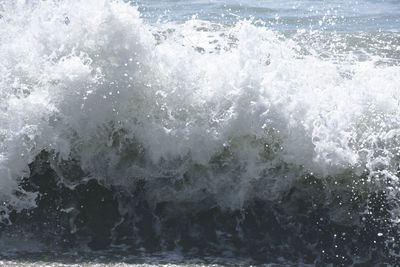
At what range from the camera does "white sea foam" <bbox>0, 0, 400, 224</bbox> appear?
4.12 meters

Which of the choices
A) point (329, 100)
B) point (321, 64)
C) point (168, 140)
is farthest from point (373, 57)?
point (168, 140)

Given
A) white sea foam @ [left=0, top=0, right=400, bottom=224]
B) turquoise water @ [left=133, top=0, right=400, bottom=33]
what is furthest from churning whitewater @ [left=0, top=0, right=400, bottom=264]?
turquoise water @ [left=133, top=0, right=400, bottom=33]

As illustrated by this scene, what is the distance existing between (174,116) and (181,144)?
0.21m

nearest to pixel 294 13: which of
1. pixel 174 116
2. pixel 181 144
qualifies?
pixel 174 116

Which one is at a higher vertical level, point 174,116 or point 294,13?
point 294,13

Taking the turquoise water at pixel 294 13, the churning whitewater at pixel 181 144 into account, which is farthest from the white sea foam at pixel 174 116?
the turquoise water at pixel 294 13

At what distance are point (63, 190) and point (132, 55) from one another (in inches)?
41.5

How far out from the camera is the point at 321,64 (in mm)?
4996

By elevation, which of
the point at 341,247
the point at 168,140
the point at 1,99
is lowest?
the point at 341,247

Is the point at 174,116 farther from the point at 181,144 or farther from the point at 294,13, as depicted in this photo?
the point at 294,13

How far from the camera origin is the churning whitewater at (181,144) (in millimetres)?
3904

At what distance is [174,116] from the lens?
4.27 m

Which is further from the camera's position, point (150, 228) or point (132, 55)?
point (132, 55)

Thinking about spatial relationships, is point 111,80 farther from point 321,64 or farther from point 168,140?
point 321,64
